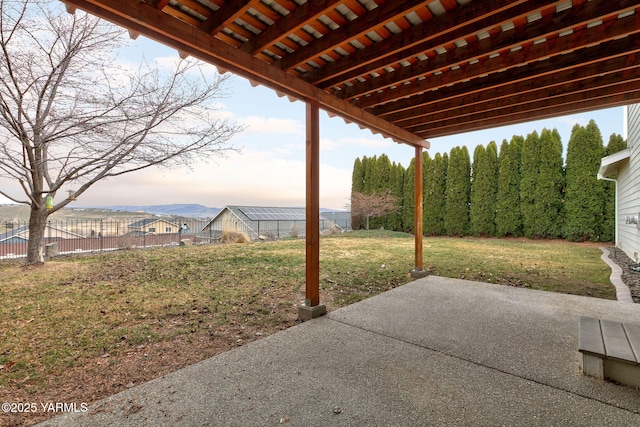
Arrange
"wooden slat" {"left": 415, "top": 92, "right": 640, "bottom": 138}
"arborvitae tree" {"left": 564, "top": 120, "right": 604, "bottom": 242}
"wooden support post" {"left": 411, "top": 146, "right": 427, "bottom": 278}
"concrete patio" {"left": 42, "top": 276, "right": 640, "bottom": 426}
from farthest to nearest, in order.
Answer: "arborvitae tree" {"left": 564, "top": 120, "right": 604, "bottom": 242} < "wooden support post" {"left": 411, "top": 146, "right": 427, "bottom": 278} < "wooden slat" {"left": 415, "top": 92, "right": 640, "bottom": 138} < "concrete patio" {"left": 42, "top": 276, "right": 640, "bottom": 426}

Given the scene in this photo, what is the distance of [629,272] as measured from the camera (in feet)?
17.7

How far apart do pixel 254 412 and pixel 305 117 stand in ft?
8.66

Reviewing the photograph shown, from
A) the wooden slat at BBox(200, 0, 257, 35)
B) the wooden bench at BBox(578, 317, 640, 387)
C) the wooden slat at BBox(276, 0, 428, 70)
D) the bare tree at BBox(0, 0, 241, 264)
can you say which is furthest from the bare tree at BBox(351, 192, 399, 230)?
the wooden slat at BBox(200, 0, 257, 35)

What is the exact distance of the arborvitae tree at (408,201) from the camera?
1548 cm

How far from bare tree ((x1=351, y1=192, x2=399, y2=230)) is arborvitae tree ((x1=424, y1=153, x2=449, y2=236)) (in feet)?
5.93

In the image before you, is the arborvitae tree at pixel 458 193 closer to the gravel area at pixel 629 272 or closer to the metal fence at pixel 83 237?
the gravel area at pixel 629 272

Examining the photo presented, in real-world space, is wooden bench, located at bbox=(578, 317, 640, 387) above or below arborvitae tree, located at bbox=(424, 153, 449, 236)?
below

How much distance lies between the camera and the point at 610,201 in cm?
1036

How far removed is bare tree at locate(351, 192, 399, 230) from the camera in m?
15.9

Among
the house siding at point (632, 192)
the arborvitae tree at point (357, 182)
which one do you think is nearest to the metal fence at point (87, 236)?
the arborvitae tree at point (357, 182)

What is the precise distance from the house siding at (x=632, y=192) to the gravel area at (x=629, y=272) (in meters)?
0.16

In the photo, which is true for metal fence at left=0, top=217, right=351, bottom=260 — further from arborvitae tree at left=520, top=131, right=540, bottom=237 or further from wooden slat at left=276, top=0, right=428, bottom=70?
arborvitae tree at left=520, top=131, right=540, bottom=237

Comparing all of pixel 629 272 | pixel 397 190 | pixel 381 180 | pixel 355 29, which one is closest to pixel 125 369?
pixel 355 29

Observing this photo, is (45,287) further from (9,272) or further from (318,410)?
(318,410)
